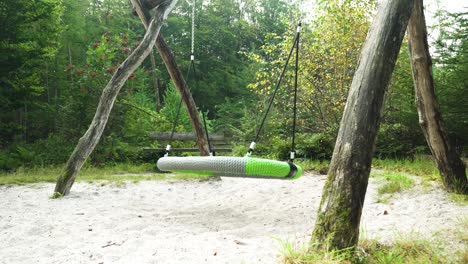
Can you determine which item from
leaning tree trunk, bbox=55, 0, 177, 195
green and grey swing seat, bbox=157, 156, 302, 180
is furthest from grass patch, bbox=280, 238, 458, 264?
leaning tree trunk, bbox=55, 0, 177, 195

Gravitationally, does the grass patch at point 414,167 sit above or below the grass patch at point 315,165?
above

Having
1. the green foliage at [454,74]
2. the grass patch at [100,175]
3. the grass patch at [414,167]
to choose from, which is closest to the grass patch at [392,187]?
the grass patch at [414,167]

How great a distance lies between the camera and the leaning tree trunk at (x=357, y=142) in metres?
2.36

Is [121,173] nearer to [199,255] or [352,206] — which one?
[199,255]

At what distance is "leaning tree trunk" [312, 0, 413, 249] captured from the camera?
92.8 inches

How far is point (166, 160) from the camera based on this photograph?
3338 millimetres

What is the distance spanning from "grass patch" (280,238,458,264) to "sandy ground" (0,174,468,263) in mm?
125

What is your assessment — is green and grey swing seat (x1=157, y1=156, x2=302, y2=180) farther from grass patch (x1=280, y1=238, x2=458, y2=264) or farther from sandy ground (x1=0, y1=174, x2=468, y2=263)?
grass patch (x1=280, y1=238, x2=458, y2=264)

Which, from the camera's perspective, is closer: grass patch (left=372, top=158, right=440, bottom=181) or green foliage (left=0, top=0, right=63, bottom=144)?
grass patch (left=372, top=158, right=440, bottom=181)

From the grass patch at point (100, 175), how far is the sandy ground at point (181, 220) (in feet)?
1.29

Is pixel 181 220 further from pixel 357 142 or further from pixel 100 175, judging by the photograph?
pixel 100 175

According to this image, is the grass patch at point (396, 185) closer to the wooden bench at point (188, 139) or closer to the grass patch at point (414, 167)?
the grass patch at point (414, 167)

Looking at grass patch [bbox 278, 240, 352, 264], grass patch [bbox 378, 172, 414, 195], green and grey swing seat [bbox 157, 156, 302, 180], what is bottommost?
grass patch [bbox 278, 240, 352, 264]

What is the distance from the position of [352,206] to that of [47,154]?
6651mm
